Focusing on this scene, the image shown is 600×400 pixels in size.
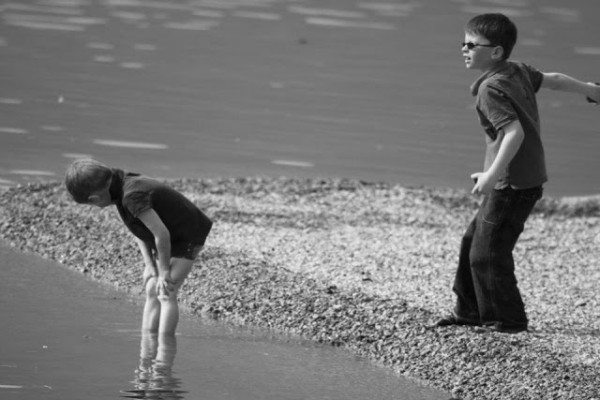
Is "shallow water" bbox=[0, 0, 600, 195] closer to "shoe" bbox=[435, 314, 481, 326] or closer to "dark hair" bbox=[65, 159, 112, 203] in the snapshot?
"dark hair" bbox=[65, 159, 112, 203]

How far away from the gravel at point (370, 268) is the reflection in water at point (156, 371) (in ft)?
2.11

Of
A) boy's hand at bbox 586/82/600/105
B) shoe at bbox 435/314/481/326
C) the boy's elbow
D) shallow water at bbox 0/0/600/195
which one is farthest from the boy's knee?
shallow water at bbox 0/0/600/195

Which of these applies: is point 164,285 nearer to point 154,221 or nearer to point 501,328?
point 154,221

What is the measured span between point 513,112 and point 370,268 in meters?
2.34

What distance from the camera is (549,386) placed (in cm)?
591

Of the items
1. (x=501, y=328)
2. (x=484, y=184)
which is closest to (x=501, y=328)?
(x=501, y=328)

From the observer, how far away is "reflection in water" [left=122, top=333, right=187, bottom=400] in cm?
585

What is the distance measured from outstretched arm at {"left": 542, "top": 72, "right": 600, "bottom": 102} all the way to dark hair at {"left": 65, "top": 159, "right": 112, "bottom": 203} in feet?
6.82

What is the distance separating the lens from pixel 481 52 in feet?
20.8

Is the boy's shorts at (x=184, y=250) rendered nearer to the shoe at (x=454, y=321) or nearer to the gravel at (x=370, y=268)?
the gravel at (x=370, y=268)

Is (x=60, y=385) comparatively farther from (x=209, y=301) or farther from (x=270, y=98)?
(x=270, y=98)

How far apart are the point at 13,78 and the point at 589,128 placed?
20.8ft

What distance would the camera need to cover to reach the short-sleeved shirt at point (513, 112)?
20.3ft

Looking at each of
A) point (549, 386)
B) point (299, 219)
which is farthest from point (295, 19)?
point (549, 386)
